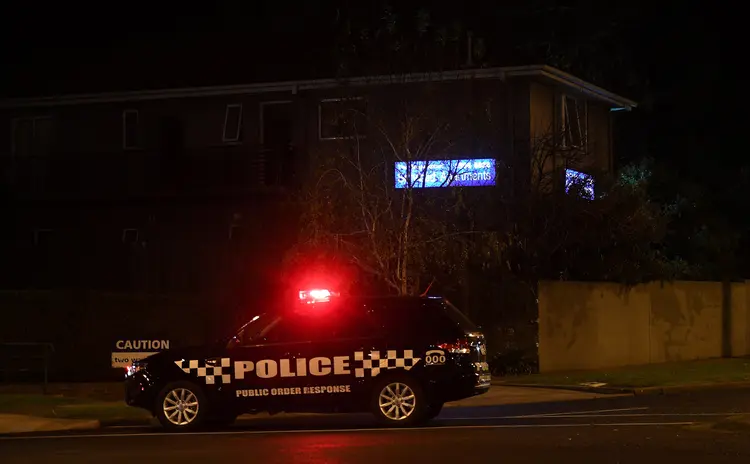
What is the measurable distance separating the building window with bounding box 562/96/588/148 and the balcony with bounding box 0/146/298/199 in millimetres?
7528

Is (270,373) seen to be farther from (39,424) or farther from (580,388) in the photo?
(580,388)

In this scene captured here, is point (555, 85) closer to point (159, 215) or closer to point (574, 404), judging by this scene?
point (159, 215)

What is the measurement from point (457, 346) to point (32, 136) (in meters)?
22.7

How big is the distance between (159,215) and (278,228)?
414 centimetres

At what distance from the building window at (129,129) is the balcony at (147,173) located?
99 cm

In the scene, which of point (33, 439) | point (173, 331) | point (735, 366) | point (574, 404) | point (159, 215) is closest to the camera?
point (33, 439)

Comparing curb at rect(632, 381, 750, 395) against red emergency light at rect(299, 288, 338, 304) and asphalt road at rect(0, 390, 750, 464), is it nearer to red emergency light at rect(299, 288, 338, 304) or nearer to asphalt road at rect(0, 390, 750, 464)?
asphalt road at rect(0, 390, 750, 464)

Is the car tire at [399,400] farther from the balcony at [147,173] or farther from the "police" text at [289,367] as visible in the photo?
the balcony at [147,173]

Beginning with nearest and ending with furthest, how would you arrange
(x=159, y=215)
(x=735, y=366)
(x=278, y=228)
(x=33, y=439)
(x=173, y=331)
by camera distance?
(x=33, y=439), (x=173, y=331), (x=735, y=366), (x=278, y=228), (x=159, y=215)

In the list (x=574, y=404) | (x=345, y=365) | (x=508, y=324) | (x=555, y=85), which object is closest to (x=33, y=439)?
(x=345, y=365)

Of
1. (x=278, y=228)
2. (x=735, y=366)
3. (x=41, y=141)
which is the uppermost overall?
(x=41, y=141)

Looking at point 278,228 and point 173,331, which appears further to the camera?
point 278,228

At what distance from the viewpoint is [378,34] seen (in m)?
26.2

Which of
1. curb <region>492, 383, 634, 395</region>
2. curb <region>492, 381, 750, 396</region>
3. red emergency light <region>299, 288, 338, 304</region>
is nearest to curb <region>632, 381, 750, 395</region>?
curb <region>492, 381, 750, 396</region>
